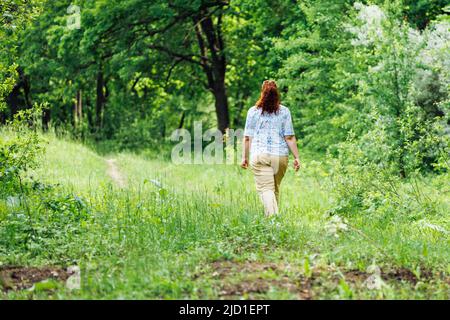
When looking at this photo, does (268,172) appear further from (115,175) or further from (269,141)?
(115,175)

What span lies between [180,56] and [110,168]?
9.05 metres

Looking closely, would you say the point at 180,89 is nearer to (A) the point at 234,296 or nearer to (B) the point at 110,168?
(B) the point at 110,168

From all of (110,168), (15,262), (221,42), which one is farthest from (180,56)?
(15,262)

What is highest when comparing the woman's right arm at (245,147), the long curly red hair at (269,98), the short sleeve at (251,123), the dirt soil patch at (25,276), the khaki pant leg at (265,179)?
the long curly red hair at (269,98)

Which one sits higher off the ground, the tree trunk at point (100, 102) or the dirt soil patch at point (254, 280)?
the tree trunk at point (100, 102)

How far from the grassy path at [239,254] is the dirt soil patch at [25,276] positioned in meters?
0.21

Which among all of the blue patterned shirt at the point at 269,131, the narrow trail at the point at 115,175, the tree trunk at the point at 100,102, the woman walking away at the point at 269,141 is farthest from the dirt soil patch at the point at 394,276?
the tree trunk at the point at 100,102

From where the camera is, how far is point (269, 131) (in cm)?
907

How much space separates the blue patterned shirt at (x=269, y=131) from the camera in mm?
9062

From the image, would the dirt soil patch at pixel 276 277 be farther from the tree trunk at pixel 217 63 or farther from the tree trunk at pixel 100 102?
the tree trunk at pixel 100 102

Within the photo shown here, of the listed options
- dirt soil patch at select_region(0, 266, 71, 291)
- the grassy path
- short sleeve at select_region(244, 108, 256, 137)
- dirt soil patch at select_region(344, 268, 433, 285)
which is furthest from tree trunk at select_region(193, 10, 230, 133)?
dirt soil patch at select_region(344, 268, 433, 285)

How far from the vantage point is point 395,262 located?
6.45 metres

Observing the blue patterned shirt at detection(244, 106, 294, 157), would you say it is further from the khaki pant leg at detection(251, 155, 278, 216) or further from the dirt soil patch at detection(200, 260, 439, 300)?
the dirt soil patch at detection(200, 260, 439, 300)
